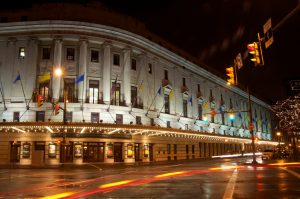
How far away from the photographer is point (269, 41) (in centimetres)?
1223

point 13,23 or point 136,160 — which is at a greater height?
point 13,23

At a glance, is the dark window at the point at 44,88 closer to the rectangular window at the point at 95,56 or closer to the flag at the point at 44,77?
the flag at the point at 44,77

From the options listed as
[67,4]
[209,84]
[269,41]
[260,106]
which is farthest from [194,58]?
[269,41]

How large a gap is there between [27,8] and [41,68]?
32.8ft

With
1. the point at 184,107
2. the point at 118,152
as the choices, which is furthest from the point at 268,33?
the point at 184,107

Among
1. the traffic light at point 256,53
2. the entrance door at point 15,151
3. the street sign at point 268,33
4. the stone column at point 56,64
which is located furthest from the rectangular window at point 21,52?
the street sign at point 268,33

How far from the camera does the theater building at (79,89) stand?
133ft

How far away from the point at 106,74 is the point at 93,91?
288 centimetres

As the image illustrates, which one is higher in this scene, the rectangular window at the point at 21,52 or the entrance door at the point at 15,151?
the rectangular window at the point at 21,52

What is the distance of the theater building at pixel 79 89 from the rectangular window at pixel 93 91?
0.13 metres

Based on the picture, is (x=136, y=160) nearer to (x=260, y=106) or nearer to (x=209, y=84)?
(x=209, y=84)

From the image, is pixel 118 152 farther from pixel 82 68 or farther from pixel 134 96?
pixel 82 68

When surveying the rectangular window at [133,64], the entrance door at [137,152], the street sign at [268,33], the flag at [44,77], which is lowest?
the entrance door at [137,152]

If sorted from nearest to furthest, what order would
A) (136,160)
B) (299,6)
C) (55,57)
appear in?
1. (299,6)
2. (55,57)
3. (136,160)
